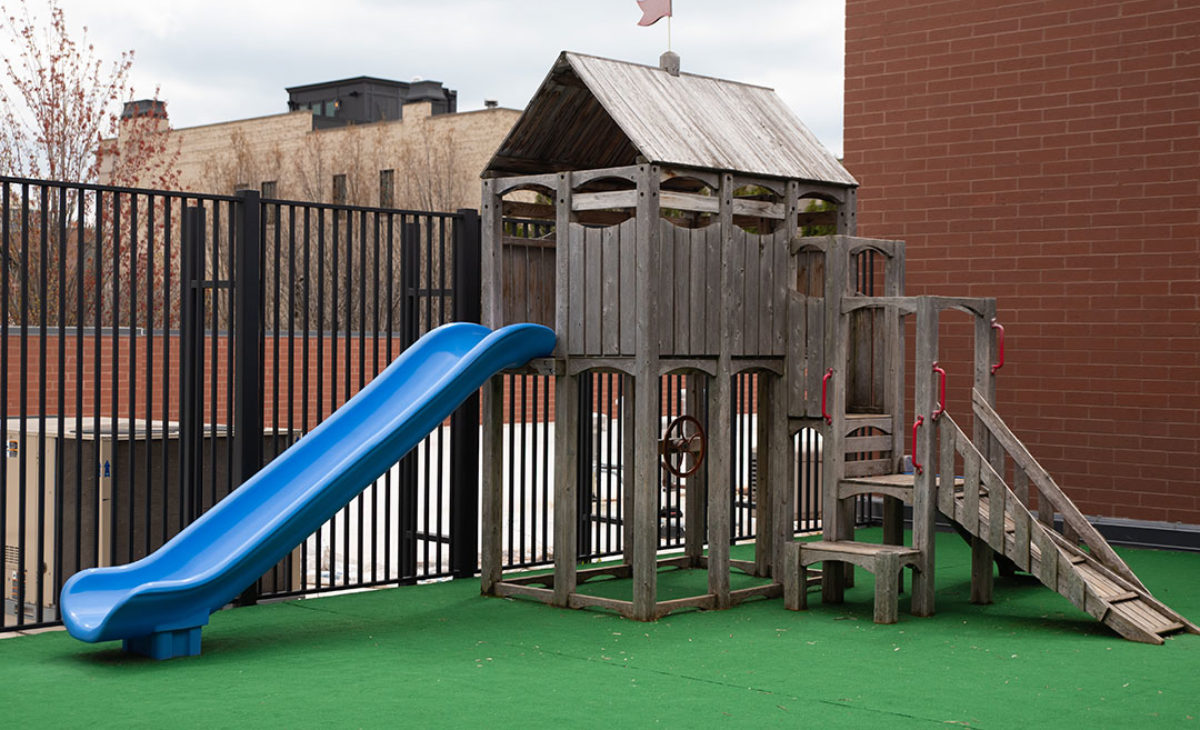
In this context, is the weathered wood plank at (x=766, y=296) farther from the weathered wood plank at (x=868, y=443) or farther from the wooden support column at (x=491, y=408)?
the wooden support column at (x=491, y=408)

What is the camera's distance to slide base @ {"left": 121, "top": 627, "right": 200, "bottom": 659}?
6691 millimetres

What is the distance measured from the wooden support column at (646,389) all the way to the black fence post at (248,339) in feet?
7.27

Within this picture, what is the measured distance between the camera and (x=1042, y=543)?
7852mm

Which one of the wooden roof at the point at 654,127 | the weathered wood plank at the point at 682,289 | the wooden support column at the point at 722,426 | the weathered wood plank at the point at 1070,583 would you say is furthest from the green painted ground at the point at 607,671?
the wooden roof at the point at 654,127

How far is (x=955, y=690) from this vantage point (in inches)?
245

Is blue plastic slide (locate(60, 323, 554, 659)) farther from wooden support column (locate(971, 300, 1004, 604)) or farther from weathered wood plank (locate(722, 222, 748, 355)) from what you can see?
wooden support column (locate(971, 300, 1004, 604))

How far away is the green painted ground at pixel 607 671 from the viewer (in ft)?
18.7

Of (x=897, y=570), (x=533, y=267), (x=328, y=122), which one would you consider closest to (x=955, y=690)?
(x=897, y=570)

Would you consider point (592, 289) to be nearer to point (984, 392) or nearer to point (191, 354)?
point (191, 354)

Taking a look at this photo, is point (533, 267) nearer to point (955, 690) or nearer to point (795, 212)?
point (795, 212)

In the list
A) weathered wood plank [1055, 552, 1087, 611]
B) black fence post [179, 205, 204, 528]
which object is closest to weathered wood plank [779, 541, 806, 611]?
weathered wood plank [1055, 552, 1087, 611]

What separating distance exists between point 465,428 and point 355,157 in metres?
30.4

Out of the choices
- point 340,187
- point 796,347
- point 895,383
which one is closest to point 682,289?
point 796,347

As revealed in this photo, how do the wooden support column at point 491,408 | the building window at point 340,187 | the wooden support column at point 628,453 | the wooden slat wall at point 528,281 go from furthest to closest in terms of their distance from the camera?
A: the building window at point 340,187 < the wooden support column at point 628,453 < the wooden slat wall at point 528,281 < the wooden support column at point 491,408
